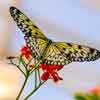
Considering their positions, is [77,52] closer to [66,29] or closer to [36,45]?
[36,45]

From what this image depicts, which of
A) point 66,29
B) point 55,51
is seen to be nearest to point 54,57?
point 55,51

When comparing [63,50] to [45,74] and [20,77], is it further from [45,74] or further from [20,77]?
[20,77]

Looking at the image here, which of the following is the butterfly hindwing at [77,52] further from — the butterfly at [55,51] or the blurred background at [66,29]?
the blurred background at [66,29]

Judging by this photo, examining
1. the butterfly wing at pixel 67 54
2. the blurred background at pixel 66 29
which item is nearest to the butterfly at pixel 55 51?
the butterfly wing at pixel 67 54

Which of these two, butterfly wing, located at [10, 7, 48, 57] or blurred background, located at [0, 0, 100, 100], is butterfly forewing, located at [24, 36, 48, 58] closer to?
butterfly wing, located at [10, 7, 48, 57]

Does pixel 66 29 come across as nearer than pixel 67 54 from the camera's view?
No

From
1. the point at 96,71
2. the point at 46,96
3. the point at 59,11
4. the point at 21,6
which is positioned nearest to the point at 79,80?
the point at 96,71
